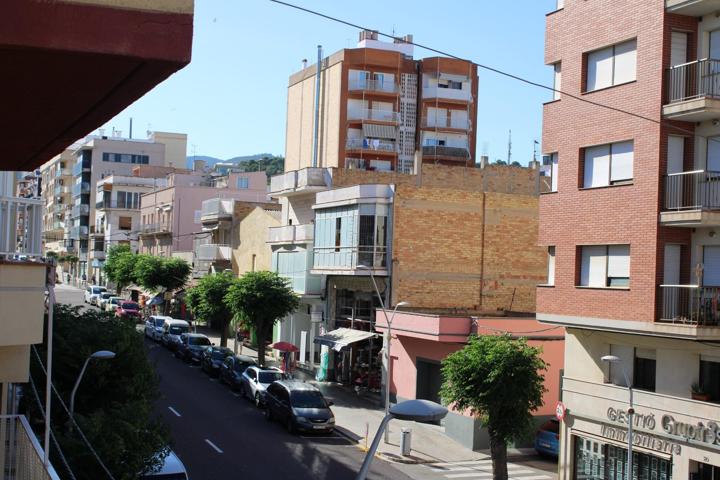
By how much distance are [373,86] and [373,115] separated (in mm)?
2257

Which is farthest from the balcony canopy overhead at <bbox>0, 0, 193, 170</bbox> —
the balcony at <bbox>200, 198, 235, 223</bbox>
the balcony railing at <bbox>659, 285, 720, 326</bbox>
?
the balcony at <bbox>200, 198, 235, 223</bbox>

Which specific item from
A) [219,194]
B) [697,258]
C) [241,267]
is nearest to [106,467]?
[697,258]

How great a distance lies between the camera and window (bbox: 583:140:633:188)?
23203 millimetres

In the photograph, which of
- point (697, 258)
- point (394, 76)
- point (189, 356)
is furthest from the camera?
point (394, 76)

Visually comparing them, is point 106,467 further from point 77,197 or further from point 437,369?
point 77,197

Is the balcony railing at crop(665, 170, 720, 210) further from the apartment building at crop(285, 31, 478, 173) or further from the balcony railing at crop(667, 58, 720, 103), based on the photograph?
the apartment building at crop(285, 31, 478, 173)

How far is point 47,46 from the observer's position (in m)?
2.83

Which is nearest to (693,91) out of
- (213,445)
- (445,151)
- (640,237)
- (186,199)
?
(640,237)

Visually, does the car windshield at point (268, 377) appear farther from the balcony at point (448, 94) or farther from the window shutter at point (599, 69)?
the balcony at point (448, 94)

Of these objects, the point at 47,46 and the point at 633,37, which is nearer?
the point at 47,46

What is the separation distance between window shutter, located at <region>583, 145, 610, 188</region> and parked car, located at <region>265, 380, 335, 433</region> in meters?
12.9

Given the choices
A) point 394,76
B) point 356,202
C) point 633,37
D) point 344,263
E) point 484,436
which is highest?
point 394,76

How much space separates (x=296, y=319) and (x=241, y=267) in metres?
11.0

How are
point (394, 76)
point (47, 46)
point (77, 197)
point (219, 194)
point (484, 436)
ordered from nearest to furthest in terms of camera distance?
1. point (47, 46)
2. point (484, 436)
3. point (394, 76)
4. point (219, 194)
5. point (77, 197)
